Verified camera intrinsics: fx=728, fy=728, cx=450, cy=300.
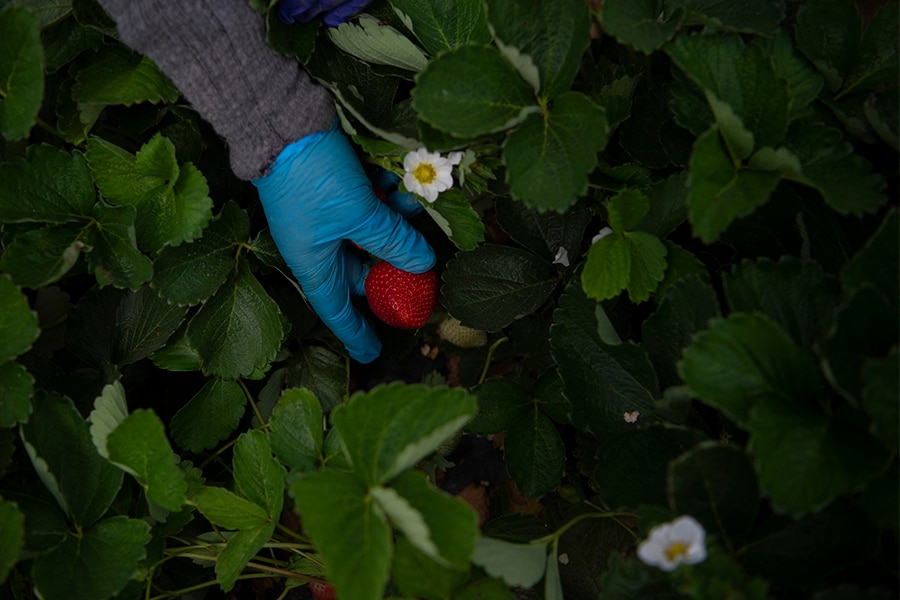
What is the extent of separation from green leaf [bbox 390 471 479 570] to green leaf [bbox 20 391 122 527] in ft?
1.34

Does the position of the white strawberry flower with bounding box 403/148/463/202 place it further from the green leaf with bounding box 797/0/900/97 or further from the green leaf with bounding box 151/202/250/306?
the green leaf with bounding box 797/0/900/97

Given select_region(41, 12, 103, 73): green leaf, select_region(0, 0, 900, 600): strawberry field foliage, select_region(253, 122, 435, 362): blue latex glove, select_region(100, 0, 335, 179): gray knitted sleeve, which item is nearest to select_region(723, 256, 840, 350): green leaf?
select_region(0, 0, 900, 600): strawberry field foliage

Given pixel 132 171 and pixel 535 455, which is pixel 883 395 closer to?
pixel 535 455

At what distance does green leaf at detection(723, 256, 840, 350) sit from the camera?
0.75 m

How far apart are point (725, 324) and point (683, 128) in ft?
1.16

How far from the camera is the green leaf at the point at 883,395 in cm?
63

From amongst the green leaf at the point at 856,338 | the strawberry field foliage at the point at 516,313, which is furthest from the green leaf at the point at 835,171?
the green leaf at the point at 856,338

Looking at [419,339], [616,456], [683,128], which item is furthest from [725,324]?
[419,339]

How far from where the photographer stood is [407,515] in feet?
2.24

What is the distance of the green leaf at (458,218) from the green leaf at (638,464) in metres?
0.32

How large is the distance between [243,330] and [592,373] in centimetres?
51

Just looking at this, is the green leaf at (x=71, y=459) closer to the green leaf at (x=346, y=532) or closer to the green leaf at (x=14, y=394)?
the green leaf at (x=14, y=394)

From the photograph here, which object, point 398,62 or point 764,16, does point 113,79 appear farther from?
point 764,16

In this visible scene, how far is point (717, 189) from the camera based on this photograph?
75 centimetres
